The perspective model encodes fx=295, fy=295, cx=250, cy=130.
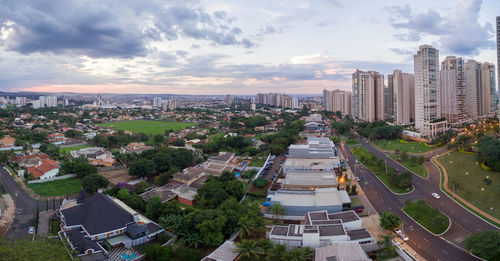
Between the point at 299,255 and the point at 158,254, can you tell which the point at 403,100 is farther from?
the point at 158,254

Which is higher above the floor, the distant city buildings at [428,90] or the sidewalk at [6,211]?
the distant city buildings at [428,90]

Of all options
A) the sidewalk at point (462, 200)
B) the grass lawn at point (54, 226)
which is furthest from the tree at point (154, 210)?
the sidewalk at point (462, 200)

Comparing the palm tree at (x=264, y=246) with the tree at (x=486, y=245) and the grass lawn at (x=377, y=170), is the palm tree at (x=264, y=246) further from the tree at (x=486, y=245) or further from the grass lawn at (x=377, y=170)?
the grass lawn at (x=377, y=170)

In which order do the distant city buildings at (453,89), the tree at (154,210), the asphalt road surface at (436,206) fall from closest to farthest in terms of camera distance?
the asphalt road surface at (436,206), the tree at (154,210), the distant city buildings at (453,89)

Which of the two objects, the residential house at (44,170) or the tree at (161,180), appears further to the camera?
the residential house at (44,170)

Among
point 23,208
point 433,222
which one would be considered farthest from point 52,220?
point 433,222

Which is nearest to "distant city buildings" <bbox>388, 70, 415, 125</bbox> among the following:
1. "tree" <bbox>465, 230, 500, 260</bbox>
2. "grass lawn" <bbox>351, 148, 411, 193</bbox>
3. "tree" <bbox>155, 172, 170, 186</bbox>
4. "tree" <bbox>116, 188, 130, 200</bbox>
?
"grass lawn" <bbox>351, 148, 411, 193</bbox>

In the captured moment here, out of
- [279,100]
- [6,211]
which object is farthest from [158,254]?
[279,100]
